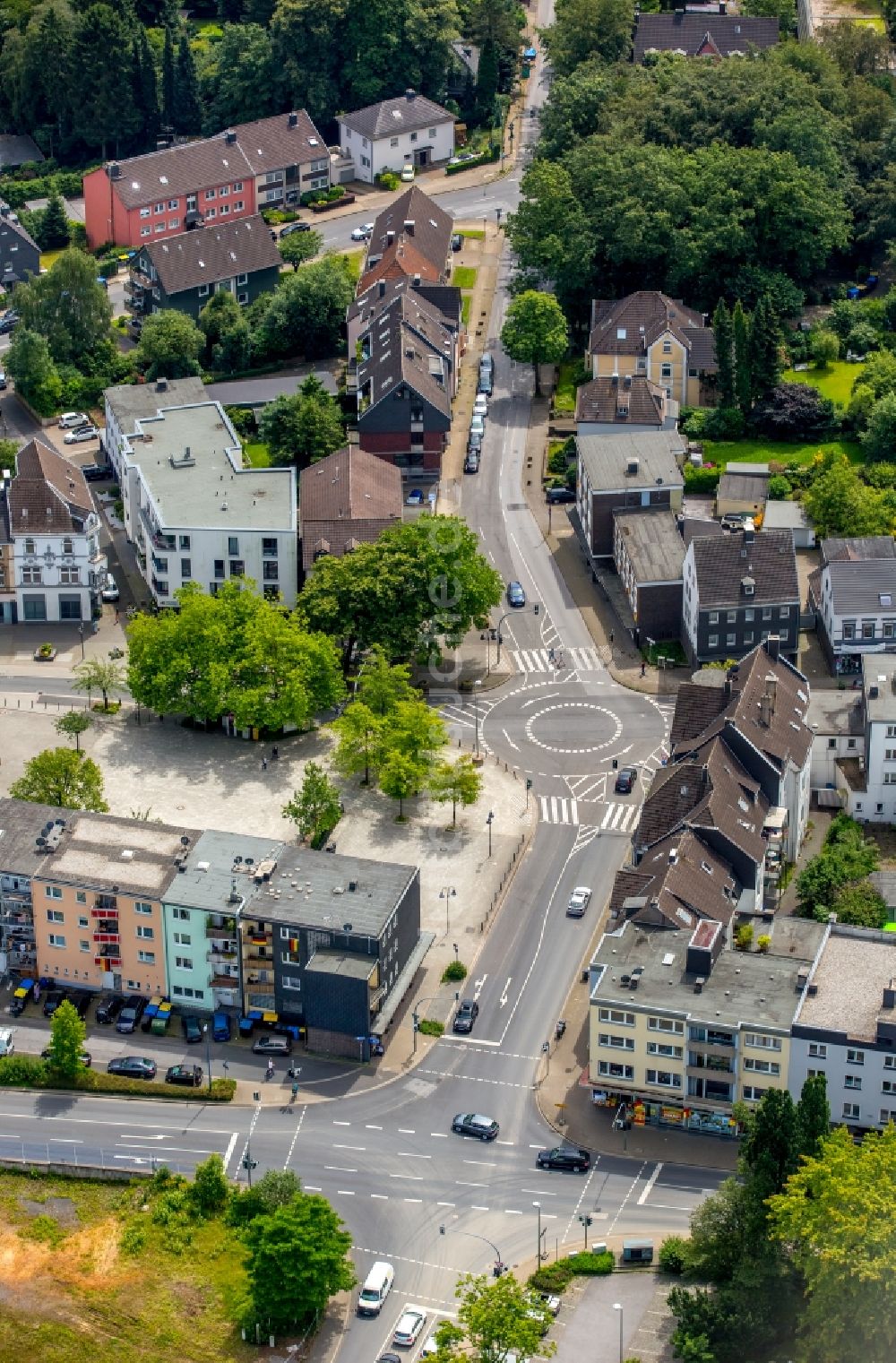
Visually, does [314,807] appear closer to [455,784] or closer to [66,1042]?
[455,784]

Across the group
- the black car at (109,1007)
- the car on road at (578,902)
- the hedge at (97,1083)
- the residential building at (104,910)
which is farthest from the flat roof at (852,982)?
the black car at (109,1007)

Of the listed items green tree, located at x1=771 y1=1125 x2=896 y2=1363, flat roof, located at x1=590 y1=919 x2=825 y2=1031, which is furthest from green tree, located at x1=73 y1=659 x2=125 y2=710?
green tree, located at x1=771 y1=1125 x2=896 y2=1363

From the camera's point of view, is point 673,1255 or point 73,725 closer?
point 673,1255

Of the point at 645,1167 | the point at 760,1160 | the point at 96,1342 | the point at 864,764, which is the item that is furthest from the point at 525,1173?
the point at 864,764

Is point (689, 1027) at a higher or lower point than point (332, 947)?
higher

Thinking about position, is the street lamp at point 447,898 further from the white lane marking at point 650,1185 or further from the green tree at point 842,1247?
the green tree at point 842,1247

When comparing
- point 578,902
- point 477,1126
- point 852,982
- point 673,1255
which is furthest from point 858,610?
point 673,1255

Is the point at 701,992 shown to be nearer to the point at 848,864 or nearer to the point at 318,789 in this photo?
the point at 848,864
